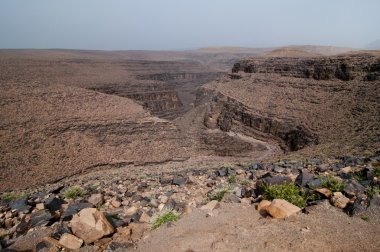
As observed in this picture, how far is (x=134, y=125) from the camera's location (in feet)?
83.7

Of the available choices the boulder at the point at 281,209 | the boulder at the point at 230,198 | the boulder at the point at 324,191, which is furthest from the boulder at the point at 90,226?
the boulder at the point at 324,191

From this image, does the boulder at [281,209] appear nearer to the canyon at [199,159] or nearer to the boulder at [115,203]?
the canyon at [199,159]

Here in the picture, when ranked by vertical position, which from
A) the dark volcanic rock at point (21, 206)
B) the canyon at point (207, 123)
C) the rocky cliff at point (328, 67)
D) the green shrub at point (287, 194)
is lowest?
the canyon at point (207, 123)

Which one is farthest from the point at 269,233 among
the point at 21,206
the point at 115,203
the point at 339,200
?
the point at 21,206

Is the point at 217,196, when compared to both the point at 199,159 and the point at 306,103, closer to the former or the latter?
the point at 199,159

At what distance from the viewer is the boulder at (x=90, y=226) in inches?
179

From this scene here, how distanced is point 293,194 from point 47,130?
2064 centimetres

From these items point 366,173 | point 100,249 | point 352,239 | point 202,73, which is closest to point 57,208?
point 100,249

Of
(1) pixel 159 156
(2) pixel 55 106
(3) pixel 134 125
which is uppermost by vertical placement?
(2) pixel 55 106

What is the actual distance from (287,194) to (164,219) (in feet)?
6.99

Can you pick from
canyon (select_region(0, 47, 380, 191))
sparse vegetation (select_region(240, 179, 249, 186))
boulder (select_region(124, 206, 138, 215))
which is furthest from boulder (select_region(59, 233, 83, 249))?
canyon (select_region(0, 47, 380, 191))

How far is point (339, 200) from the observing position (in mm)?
4969

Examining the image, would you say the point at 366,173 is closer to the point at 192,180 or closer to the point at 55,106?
the point at 192,180

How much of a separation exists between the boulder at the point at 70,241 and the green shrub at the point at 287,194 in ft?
10.3
